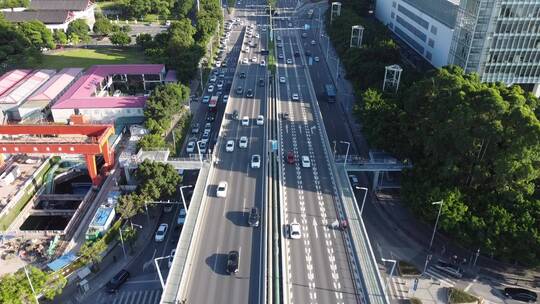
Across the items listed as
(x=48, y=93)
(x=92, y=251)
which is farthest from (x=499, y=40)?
(x=48, y=93)

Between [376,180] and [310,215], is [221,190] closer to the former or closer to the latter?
[310,215]

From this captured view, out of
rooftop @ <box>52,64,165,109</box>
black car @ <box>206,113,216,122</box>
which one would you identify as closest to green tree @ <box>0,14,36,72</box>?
rooftop @ <box>52,64,165,109</box>

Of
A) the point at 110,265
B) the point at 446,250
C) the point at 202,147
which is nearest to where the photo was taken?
the point at 110,265

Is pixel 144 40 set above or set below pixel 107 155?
above

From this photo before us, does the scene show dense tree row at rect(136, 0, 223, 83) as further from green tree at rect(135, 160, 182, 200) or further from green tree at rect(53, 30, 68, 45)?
green tree at rect(135, 160, 182, 200)

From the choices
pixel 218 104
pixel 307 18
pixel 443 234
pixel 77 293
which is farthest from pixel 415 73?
pixel 307 18

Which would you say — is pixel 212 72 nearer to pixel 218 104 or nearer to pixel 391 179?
pixel 218 104

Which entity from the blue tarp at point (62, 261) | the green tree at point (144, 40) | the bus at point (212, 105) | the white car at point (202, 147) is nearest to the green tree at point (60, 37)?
the green tree at point (144, 40)

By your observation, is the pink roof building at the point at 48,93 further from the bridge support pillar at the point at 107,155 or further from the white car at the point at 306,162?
the white car at the point at 306,162
